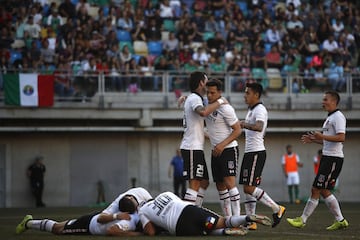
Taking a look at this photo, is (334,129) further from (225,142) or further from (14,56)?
(14,56)

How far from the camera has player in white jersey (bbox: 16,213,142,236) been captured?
13156 mm

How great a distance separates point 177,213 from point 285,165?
19834 millimetres

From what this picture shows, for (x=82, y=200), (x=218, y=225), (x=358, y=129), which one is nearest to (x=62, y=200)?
(x=82, y=200)

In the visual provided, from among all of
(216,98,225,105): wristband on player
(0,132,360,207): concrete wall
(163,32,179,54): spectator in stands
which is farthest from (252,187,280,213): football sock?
(163,32,179,54): spectator in stands

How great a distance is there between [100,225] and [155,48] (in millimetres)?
20080

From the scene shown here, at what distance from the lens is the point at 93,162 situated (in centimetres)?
3266

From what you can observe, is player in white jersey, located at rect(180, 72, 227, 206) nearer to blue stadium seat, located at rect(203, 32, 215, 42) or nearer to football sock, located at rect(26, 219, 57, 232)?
football sock, located at rect(26, 219, 57, 232)

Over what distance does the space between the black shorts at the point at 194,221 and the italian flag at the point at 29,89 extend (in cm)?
1731

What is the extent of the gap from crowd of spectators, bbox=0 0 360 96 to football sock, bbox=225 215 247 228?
17349mm

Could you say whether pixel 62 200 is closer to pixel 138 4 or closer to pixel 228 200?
pixel 138 4

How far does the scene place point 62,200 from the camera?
105 feet

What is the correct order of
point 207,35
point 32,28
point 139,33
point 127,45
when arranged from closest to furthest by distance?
point 32,28 → point 127,45 → point 139,33 → point 207,35

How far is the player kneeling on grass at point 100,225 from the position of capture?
13164 mm

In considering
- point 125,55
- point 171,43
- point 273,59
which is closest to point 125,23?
point 171,43
